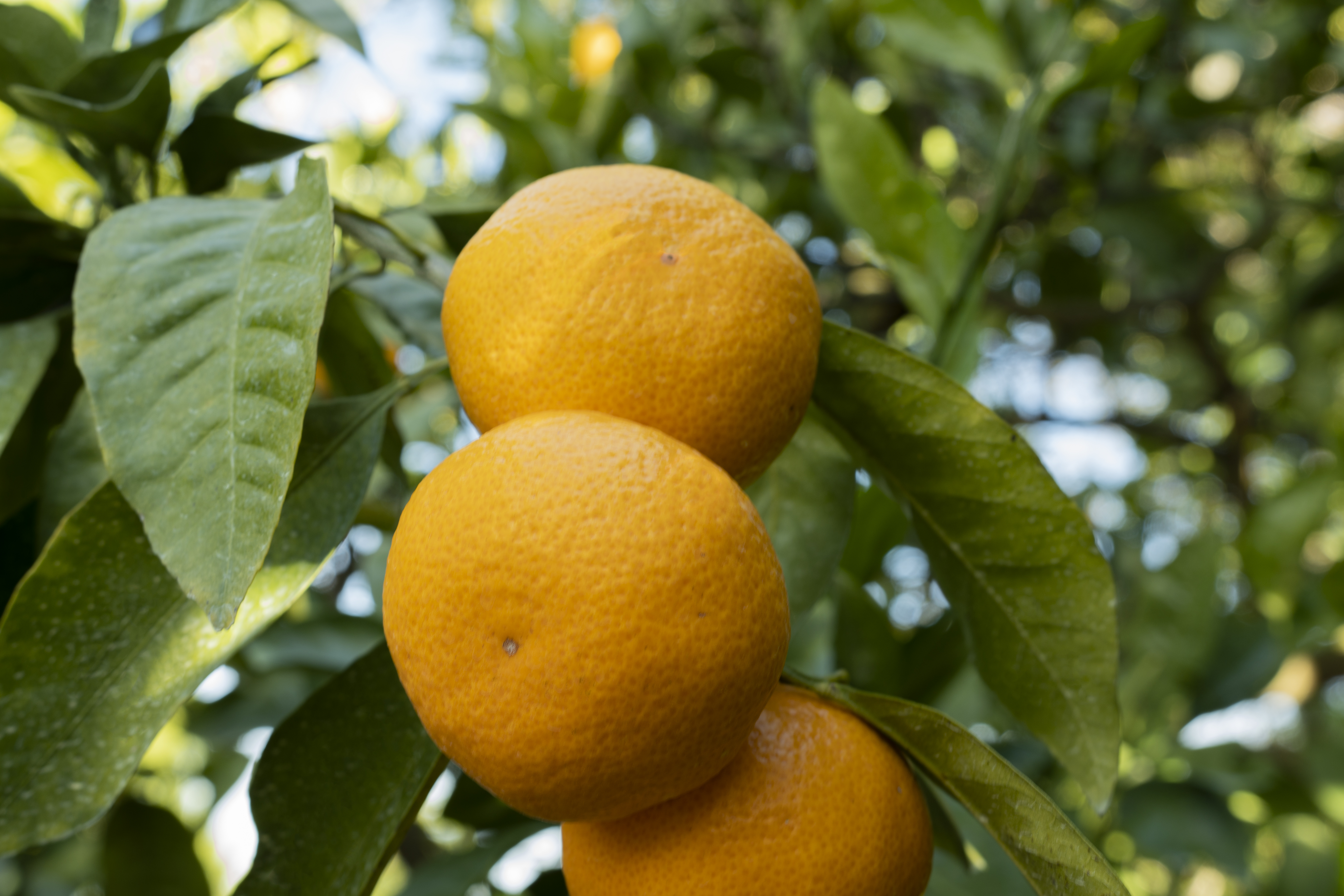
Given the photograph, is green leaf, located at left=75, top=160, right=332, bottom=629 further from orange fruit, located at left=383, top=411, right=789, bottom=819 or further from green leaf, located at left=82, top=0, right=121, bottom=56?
green leaf, located at left=82, top=0, right=121, bottom=56

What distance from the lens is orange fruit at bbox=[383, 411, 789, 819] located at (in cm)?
40

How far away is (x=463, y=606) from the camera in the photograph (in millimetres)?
411

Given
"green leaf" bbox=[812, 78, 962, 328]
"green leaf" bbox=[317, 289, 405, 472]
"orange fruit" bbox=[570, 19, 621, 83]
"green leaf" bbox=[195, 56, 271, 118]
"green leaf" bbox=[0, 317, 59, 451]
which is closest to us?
"green leaf" bbox=[0, 317, 59, 451]

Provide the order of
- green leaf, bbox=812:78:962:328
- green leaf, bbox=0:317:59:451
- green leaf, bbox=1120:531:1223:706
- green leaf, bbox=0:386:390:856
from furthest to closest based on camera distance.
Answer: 1. green leaf, bbox=1120:531:1223:706
2. green leaf, bbox=812:78:962:328
3. green leaf, bbox=0:317:59:451
4. green leaf, bbox=0:386:390:856

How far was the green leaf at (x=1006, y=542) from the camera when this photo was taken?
1.89ft

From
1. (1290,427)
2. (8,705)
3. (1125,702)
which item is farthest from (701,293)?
(1290,427)

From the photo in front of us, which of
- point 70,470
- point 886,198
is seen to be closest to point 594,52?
point 886,198

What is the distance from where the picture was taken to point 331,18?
2.71 ft

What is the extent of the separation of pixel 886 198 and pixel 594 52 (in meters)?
0.87

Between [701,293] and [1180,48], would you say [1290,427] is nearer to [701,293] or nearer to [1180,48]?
[1180,48]

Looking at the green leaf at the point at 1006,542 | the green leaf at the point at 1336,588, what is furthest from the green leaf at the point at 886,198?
the green leaf at the point at 1336,588

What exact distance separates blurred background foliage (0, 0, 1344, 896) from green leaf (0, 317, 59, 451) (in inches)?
2.0

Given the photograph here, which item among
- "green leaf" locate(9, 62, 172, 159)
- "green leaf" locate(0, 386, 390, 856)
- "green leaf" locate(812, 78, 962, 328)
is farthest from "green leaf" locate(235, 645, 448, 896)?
"green leaf" locate(812, 78, 962, 328)

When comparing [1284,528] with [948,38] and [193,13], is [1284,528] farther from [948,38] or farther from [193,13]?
[193,13]
